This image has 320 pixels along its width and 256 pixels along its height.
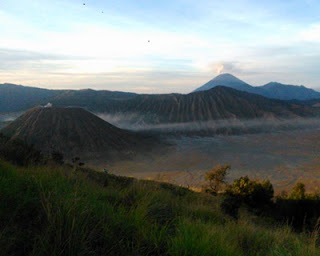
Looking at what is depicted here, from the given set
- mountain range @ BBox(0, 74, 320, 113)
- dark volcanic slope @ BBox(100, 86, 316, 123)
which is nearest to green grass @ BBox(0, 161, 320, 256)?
dark volcanic slope @ BBox(100, 86, 316, 123)

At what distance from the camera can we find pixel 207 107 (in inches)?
4491

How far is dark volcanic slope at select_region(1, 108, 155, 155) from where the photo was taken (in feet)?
197

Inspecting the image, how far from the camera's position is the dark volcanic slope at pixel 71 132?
60156mm

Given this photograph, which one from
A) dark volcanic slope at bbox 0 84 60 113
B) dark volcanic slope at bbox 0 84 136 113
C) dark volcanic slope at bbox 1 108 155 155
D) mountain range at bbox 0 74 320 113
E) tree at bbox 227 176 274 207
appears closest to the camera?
tree at bbox 227 176 274 207

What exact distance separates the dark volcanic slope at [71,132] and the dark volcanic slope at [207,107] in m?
38.5

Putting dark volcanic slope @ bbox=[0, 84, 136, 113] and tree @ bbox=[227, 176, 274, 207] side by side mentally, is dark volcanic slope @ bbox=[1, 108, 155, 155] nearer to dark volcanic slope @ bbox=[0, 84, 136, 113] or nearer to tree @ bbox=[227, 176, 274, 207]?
tree @ bbox=[227, 176, 274, 207]

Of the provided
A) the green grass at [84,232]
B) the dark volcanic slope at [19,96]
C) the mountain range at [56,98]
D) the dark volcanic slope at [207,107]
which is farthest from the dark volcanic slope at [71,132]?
the dark volcanic slope at [19,96]

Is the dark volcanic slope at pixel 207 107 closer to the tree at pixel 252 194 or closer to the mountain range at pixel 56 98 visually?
the mountain range at pixel 56 98

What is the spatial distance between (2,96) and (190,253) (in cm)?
19753

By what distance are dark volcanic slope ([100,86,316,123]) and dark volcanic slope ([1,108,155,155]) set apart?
38.5 meters

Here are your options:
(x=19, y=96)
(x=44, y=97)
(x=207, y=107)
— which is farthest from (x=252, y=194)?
(x=19, y=96)

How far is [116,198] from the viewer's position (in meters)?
3.98

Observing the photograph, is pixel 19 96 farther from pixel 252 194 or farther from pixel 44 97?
pixel 252 194

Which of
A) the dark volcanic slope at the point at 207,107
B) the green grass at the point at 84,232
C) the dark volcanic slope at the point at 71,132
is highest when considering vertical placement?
the dark volcanic slope at the point at 207,107
